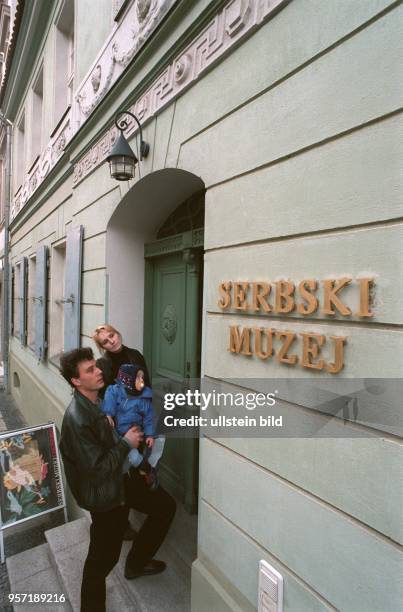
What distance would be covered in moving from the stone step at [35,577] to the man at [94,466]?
31.1 inches

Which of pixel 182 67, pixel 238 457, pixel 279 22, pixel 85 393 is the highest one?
pixel 182 67

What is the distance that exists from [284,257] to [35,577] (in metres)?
3.54

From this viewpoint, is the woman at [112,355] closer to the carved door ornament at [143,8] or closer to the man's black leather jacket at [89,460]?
the man's black leather jacket at [89,460]

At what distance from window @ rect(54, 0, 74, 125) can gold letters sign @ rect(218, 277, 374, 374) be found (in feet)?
19.2

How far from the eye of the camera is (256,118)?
6.86 feet

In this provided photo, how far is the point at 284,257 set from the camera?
A: 1909 mm

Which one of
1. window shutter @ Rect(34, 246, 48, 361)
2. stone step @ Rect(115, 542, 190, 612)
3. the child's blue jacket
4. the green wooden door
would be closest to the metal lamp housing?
the green wooden door

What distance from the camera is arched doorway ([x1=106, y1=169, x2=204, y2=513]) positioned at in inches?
138

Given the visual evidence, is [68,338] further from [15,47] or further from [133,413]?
[15,47]

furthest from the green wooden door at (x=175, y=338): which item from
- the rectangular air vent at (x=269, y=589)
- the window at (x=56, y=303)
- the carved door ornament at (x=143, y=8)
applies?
the window at (x=56, y=303)

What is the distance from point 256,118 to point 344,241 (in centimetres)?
95

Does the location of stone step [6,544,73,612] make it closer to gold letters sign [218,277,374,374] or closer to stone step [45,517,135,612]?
stone step [45,517,135,612]

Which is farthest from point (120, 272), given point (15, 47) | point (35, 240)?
point (15, 47)

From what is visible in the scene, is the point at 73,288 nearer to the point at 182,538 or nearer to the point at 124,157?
the point at 124,157
